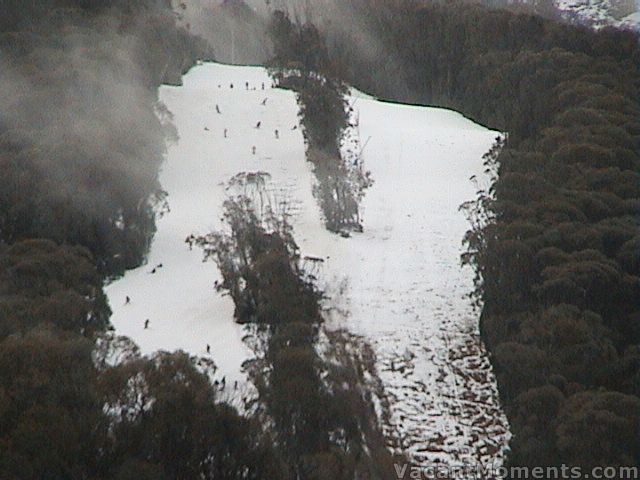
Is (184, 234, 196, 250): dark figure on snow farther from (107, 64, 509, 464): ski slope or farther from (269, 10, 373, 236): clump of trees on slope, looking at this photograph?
(269, 10, 373, 236): clump of trees on slope

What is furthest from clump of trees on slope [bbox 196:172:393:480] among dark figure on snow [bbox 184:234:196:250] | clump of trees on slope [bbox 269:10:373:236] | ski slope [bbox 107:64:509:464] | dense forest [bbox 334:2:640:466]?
clump of trees on slope [bbox 269:10:373:236]

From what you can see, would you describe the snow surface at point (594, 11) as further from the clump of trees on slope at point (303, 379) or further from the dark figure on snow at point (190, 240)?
the clump of trees on slope at point (303, 379)

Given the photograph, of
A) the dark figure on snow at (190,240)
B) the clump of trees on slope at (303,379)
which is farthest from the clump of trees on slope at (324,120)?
the clump of trees on slope at (303,379)

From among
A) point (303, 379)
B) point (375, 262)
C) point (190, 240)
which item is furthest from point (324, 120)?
point (303, 379)

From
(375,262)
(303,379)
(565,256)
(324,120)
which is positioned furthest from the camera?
(324,120)

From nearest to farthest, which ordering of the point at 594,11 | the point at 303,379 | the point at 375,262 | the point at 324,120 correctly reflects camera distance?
the point at 303,379 < the point at 375,262 < the point at 324,120 < the point at 594,11

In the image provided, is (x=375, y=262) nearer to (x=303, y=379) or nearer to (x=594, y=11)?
(x=303, y=379)

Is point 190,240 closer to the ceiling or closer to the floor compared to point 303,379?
closer to the floor
